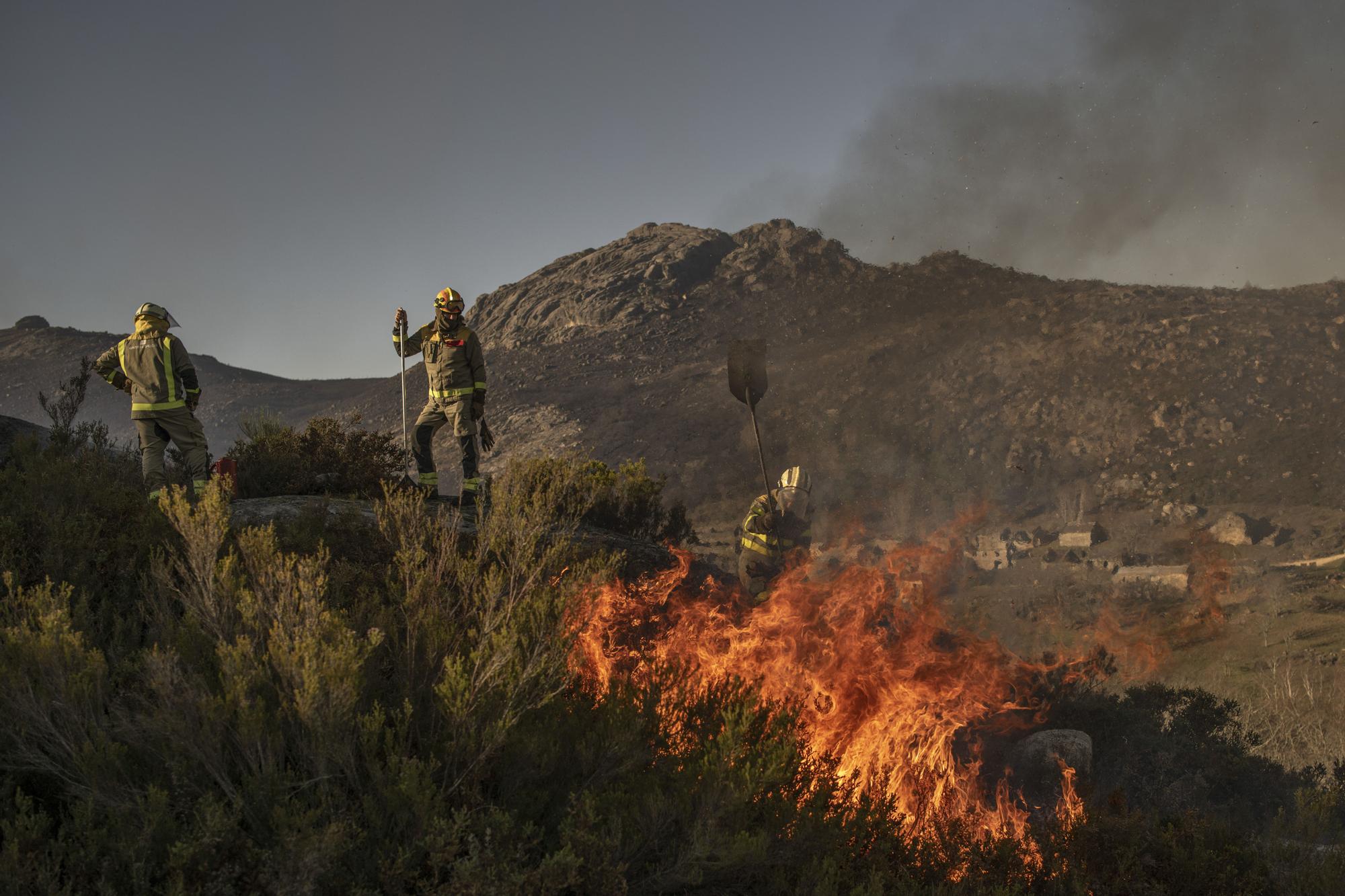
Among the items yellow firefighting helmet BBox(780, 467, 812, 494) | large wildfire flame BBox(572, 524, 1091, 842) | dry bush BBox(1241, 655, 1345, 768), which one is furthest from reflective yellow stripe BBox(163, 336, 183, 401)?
dry bush BBox(1241, 655, 1345, 768)

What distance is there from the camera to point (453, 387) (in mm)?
9648

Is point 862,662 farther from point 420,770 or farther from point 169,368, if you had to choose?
point 169,368

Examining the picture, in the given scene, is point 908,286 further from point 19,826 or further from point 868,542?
point 19,826

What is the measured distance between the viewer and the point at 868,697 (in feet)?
24.3

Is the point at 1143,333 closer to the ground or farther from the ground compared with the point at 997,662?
farther from the ground

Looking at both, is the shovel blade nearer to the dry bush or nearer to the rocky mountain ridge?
the dry bush

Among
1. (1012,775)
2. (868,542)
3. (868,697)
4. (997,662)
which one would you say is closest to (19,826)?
(868,697)

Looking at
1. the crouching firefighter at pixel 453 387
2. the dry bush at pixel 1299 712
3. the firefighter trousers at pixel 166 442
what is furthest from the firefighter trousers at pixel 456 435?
the dry bush at pixel 1299 712

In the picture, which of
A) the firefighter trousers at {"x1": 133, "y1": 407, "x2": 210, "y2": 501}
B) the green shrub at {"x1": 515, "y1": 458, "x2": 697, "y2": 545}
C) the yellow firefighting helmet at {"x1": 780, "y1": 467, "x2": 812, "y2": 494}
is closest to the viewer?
the firefighter trousers at {"x1": 133, "y1": 407, "x2": 210, "y2": 501}

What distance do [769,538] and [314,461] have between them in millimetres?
5566

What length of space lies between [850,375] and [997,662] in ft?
184

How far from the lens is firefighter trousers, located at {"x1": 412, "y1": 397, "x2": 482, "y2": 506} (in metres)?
9.50

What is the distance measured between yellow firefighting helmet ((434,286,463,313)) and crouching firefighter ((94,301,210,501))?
8.06 ft

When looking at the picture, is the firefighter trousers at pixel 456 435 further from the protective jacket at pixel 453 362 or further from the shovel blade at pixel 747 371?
the shovel blade at pixel 747 371
